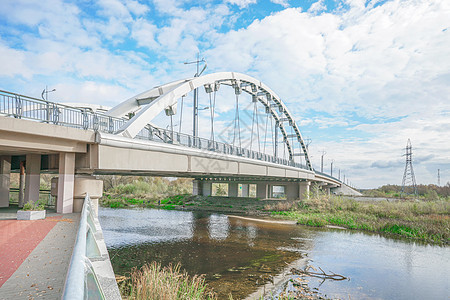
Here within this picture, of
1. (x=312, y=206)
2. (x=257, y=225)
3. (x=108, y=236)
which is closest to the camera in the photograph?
(x=108, y=236)

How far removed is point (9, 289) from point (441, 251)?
18.0 meters

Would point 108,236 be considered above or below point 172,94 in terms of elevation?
below

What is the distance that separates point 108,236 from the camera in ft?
55.2

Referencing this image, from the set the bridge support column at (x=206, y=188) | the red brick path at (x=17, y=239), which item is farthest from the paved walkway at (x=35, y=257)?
the bridge support column at (x=206, y=188)

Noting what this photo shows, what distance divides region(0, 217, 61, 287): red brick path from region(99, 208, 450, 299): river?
3.13 meters

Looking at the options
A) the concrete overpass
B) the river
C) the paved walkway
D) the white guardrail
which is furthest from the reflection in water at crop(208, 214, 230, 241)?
the white guardrail

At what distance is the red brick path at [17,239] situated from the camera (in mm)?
5187

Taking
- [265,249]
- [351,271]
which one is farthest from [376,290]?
[265,249]

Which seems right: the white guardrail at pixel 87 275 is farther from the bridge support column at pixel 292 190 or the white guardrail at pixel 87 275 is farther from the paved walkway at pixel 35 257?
the bridge support column at pixel 292 190

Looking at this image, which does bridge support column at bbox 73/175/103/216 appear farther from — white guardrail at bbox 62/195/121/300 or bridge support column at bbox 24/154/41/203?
white guardrail at bbox 62/195/121/300

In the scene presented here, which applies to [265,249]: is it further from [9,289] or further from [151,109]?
[9,289]

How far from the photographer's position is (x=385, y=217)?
23906mm

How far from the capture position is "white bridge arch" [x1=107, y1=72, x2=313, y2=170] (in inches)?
578

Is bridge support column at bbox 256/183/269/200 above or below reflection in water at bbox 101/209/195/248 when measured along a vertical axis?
above
